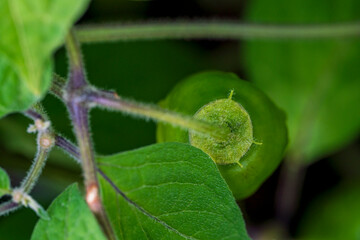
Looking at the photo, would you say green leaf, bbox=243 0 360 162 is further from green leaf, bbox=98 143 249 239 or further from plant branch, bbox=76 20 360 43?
green leaf, bbox=98 143 249 239

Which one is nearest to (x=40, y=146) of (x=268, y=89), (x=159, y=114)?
(x=159, y=114)

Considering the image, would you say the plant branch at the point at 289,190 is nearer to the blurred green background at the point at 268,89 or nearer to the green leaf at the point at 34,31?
the blurred green background at the point at 268,89

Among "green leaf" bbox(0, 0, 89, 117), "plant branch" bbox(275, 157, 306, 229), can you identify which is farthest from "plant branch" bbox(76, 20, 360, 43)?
"plant branch" bbox(275, 157, 306, 229)

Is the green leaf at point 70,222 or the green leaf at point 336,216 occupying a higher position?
the green leaf at point 336,216

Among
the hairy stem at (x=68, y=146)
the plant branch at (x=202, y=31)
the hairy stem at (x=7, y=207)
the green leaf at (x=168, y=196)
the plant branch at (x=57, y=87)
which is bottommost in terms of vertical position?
the hairy stem at (x=7, y=207)

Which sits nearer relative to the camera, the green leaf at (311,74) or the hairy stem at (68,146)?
the hairy stem at (68,146)

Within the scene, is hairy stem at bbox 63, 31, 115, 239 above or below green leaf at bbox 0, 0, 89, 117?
above

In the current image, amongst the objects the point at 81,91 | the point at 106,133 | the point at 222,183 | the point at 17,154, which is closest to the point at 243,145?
the point at 222,183

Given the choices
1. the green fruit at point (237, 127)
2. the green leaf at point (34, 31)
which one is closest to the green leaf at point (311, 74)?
the green fruit at point (237, 127)
